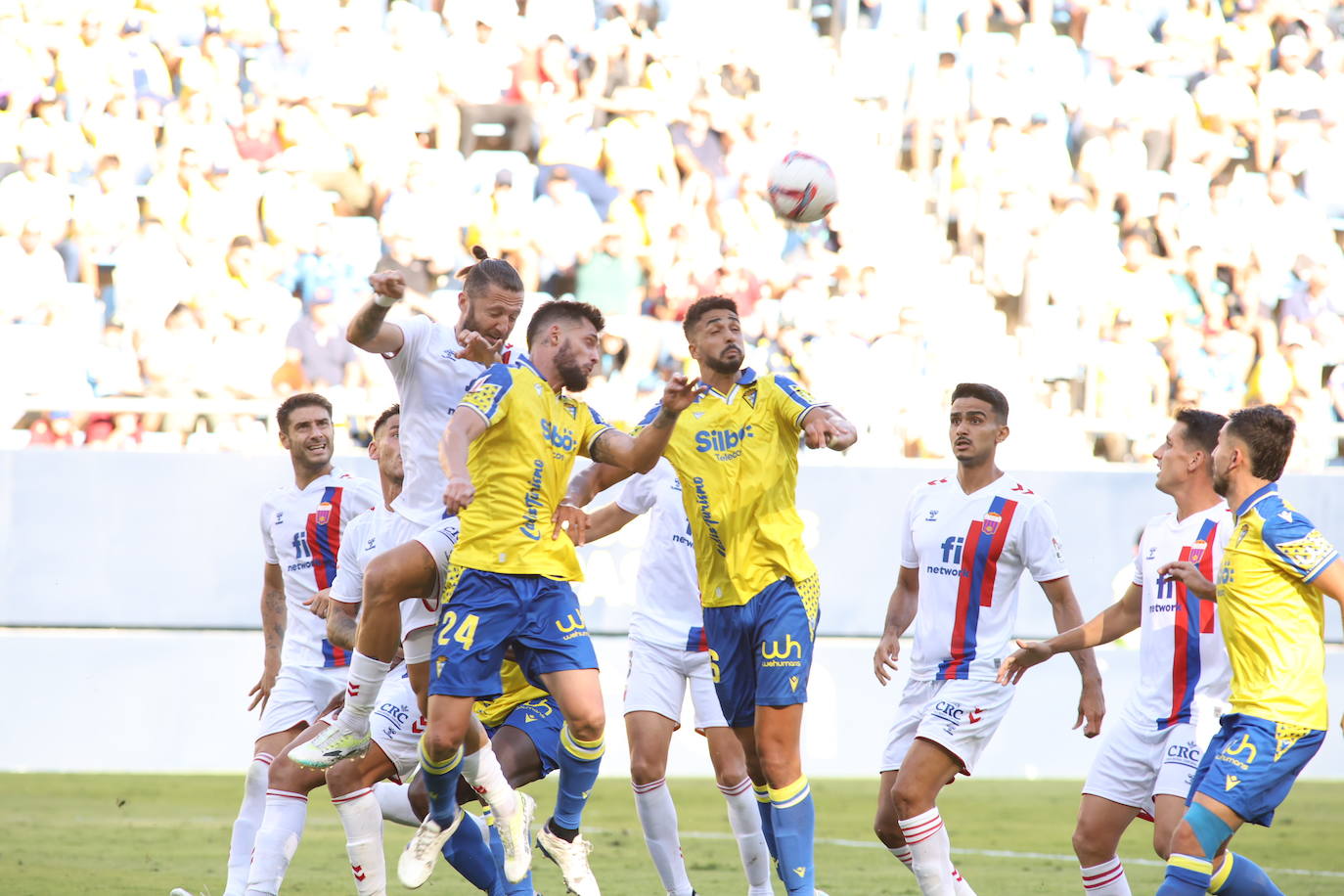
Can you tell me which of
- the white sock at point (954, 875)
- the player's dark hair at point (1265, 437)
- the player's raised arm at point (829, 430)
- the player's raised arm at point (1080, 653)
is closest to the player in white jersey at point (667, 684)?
the white sock at point (954, 875)

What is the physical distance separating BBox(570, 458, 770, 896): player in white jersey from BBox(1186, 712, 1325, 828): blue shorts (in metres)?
2.44

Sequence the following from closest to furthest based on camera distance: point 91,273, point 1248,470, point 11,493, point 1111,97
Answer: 1. point 1248,470
2. point 11,493
3. point 91,273
4. point 1111,97

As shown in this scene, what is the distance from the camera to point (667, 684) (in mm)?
7887

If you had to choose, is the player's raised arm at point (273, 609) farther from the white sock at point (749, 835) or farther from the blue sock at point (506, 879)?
the white sock at point (749, 835)

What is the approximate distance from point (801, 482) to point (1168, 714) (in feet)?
24.3

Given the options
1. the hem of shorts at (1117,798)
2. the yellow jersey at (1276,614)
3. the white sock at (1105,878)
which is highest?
the yellow jersey at (1276,614)

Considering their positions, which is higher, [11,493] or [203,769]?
[11,493]

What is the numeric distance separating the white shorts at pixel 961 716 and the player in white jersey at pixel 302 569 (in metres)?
2.72

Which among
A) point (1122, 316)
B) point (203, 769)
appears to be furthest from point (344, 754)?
point (1122, 316)

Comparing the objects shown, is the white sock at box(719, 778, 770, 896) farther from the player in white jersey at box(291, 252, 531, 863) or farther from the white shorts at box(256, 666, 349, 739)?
the white shorts at box(256, 666, 349, 739)

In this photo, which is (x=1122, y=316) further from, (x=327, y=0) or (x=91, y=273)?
(x=91, y=273)

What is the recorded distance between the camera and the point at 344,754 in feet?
21.9

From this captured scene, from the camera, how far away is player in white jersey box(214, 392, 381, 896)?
24.7ft

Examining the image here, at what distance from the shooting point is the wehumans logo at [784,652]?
6.64 meters
